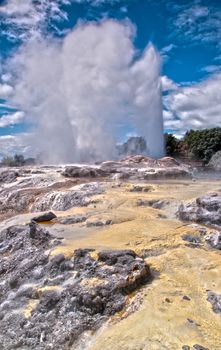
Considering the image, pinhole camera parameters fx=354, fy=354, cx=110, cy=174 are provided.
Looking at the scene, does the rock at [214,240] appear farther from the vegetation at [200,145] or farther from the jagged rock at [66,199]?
the vegetation at [200,145]

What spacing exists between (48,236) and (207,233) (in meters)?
5.39

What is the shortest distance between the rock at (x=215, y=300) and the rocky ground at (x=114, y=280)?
0.07 ft

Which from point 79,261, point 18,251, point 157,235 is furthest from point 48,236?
point 157,235

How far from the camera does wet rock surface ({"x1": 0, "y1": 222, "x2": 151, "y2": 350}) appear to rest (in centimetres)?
775

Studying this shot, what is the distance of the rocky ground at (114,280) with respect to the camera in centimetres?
734

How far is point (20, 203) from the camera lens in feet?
71.2

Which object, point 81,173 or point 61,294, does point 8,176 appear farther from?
point 61,294

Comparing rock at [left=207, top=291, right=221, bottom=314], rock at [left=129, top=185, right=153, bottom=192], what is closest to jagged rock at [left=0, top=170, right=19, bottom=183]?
rock at [left=129, top=185, right=153, bottom=192]

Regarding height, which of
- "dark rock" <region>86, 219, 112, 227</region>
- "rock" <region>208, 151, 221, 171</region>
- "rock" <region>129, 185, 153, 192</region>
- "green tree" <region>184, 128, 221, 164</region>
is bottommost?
"dark rock" <region>86, 219, 112, 227</region>

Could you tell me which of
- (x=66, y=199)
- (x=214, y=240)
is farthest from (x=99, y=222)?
(x=66, y=199)

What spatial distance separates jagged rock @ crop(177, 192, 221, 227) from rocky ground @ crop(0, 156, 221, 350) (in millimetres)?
41

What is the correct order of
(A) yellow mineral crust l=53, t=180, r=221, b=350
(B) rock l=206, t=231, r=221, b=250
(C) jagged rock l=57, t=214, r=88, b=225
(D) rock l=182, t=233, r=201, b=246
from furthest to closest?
(C) jagged rock l=57, t=214, r=88, b=225
(D) rock l=182, t=233, r=201, b=246
(B) rock l=206, t=231, r=221, b=250
(A) yellow mineral crust l=53, t=180, r=221, b=350

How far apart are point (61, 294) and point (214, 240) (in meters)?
5.42

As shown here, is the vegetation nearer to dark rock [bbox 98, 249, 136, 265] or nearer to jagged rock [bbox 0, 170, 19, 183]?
jagged rock [bbox 0, 170, 19, 183]
